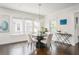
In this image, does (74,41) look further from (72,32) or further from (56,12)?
(56,12)

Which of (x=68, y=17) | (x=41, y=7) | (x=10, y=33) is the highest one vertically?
(x=41, y=7)

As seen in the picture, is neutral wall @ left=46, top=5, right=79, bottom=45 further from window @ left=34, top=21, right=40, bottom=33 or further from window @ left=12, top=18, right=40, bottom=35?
window @ left=12, top=18, right=40, bottom=35

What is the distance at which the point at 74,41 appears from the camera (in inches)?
150

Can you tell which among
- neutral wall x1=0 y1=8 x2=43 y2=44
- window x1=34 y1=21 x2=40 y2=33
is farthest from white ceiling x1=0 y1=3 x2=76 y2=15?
window x1=34 y1=21 x2=40 y2=33

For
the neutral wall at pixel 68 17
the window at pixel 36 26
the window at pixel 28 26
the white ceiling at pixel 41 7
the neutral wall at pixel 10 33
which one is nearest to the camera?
the white ceiling at pixel 41 7

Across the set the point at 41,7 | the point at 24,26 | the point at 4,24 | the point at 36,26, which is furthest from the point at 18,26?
the point at 41,7

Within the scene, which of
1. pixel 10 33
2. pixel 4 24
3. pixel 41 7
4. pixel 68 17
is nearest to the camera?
pixel 41 7

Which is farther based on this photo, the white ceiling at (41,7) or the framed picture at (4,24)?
the framed picture at (4,24)

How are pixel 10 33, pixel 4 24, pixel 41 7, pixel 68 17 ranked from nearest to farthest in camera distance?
pixel 41 7 → pixel 4 24 → pixel 10 33 → pixel 68 17

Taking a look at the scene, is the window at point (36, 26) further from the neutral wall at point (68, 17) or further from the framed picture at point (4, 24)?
the framed picture at point (4, 24)

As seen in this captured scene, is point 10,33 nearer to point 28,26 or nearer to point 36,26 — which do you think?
point 28,26

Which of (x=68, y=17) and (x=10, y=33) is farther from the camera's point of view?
(x=68, y=17)

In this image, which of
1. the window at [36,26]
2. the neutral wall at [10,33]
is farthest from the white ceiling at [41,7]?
the window at [36,26]

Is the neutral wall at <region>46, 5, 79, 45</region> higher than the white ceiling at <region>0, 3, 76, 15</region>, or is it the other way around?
the white ceiling at <region>0, 3, 76, 15</region>
